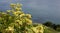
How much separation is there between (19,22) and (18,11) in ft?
1.00

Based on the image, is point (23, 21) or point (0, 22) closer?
point (23, 21)

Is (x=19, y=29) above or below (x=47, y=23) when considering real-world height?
above

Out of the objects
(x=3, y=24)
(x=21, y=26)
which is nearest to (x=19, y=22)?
(x=21, y=26)

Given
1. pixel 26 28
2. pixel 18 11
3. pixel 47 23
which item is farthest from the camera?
pixel 47 23

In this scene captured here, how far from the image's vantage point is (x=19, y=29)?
15.9 feet

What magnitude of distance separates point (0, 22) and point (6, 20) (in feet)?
0.48

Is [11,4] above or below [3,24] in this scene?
above

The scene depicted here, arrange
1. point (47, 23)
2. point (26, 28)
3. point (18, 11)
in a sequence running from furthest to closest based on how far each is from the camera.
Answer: point (47, 23) < point (18, 11) < point (26, 28)

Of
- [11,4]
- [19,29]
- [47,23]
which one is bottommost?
[47,23]

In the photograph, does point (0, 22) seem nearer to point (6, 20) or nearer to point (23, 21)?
point (6, 20)

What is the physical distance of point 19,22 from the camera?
15.8 ft

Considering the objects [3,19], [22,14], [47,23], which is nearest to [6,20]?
[3,19]

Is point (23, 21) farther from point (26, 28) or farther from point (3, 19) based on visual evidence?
point (3, 19)

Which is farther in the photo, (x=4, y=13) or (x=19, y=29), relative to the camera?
(x=4, y=13)
